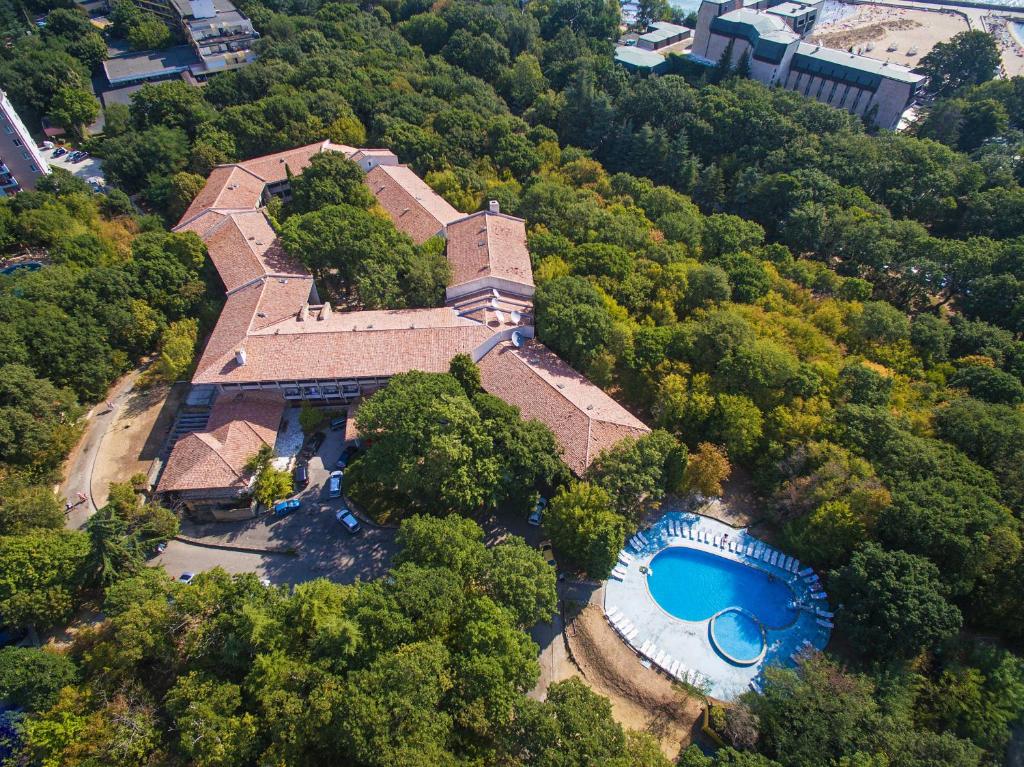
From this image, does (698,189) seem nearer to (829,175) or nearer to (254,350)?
(829,175)

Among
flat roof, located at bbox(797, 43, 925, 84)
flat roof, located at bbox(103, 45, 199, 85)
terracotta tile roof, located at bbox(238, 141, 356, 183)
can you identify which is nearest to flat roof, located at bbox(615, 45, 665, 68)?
flat roof, located at bbox(797, 43, 925, 84)

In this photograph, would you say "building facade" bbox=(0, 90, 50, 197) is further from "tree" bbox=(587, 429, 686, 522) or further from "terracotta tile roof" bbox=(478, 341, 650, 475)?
"tree" bbox=(587, 429, 686, 522)

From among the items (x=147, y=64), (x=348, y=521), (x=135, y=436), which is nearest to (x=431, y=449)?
(x=348, y=521)

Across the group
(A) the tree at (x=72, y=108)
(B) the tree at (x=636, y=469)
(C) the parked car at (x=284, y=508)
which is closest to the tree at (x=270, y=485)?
(C) the parked car at (x=284, y=508)

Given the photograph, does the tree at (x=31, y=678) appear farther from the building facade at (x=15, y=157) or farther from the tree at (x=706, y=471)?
the building facade at (x=15, y=157)

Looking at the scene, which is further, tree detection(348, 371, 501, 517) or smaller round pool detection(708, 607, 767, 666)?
tree detection(348, 371, 501, 517)

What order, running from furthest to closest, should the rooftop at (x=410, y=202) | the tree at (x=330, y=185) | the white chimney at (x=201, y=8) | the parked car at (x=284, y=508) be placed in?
1. the white chimney at (x=201, y=8)
2. the rooftop at (x=410, y=202)
3. the tree at (x=330, y=185)
4. the parked car at (x=284, y=508)
